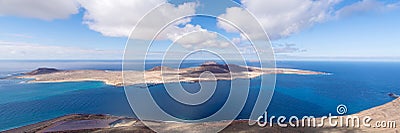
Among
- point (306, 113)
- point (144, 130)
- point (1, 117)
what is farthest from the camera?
point (306, 113)

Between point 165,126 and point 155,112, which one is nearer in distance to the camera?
point 165,126

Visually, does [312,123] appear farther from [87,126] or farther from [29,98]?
[29,98]

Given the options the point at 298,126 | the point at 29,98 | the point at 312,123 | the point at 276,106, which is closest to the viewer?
the point at 298,126

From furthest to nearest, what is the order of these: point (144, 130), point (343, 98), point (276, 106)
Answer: point (343, 98)
point (276, 106)
point (144, 130)

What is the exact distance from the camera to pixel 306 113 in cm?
3775

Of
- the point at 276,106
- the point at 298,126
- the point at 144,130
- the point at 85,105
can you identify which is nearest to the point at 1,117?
the point at 85,105

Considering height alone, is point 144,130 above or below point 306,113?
above

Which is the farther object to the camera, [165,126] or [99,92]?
[99,92]

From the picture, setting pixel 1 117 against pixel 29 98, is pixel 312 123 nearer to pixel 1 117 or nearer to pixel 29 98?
pixel 1 117

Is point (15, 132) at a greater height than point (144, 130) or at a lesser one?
lesser

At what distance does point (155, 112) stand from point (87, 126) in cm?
1263

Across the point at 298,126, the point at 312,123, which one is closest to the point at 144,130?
the point at 298,126

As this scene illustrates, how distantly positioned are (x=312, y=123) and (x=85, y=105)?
39.6m

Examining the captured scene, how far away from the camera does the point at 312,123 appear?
72.4 ft
